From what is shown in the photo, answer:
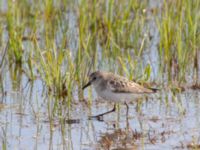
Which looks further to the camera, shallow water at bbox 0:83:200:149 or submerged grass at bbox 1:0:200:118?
submerged grass at bbox 1:0:200:118

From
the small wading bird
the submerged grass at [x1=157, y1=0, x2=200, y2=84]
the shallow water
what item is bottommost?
the shallow water

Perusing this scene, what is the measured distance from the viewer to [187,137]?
7.73 m

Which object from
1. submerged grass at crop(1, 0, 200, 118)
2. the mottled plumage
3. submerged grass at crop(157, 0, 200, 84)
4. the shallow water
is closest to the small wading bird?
the mottled plumage

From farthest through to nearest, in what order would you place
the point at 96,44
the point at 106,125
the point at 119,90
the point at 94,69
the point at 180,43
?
the point at 96,44 < the point at 94,69 < the point at 180,43 < the point at 119,90 < the point at 106,125

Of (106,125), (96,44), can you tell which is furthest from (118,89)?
(96,44)

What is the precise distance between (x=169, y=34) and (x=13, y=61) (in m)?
2.36

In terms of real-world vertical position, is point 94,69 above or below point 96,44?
below

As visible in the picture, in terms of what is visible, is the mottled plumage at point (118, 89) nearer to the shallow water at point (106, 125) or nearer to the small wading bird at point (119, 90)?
the small wading bird at point (119, 90)

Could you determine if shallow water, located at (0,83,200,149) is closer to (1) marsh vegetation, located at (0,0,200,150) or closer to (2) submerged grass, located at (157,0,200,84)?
(1) marsh vegetation, located at (0,0,200,150)

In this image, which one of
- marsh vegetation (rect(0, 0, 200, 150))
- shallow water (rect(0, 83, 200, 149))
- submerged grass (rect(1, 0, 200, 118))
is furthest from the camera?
submerged grass (rect(1, 0, 200, 118))

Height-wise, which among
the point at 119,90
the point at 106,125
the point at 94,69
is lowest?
the point at 106,125

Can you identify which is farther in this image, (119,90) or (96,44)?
(96,44)

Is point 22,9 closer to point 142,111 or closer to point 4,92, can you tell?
point 4,92

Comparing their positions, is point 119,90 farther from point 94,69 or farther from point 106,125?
point 94,69
